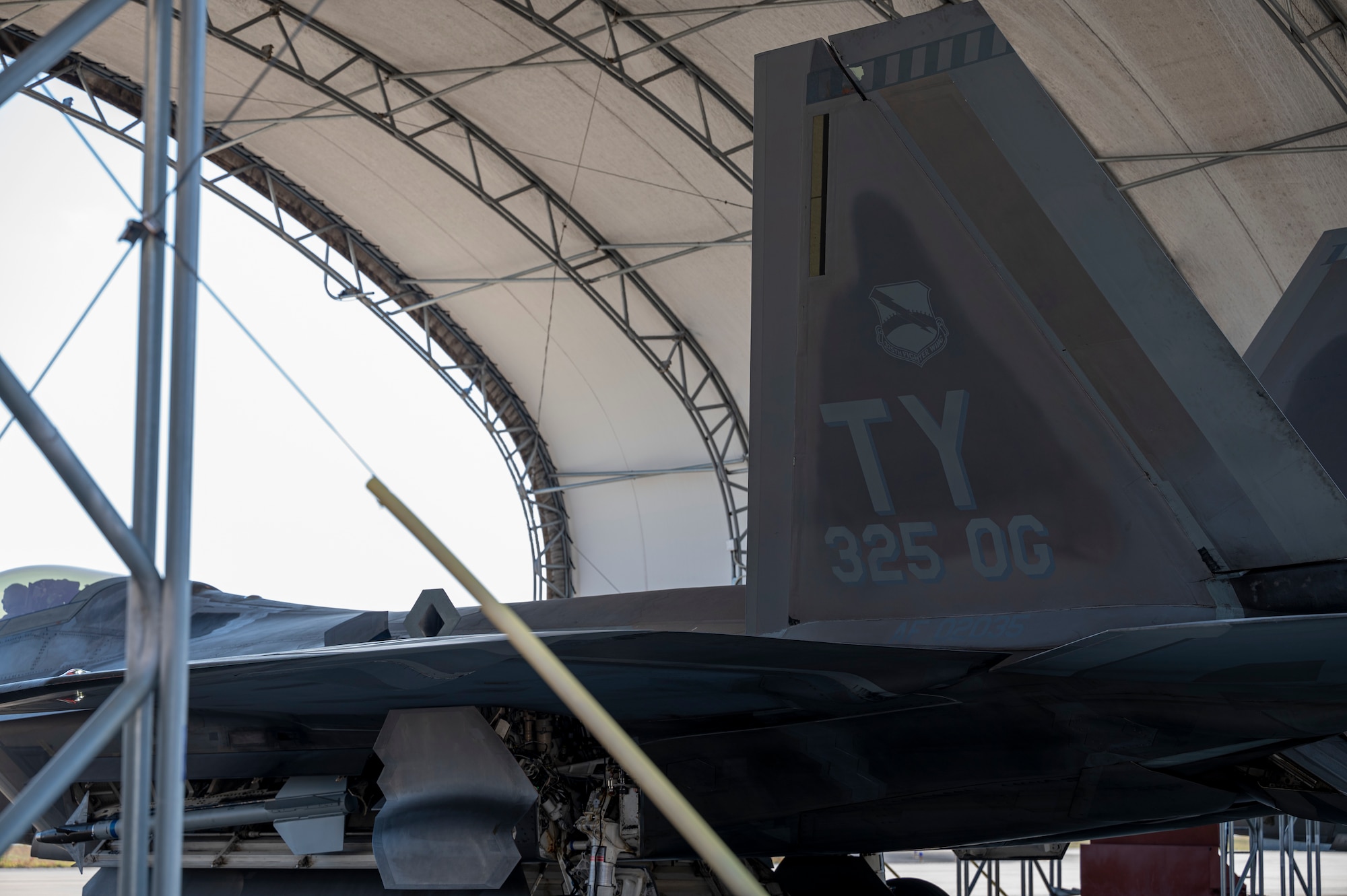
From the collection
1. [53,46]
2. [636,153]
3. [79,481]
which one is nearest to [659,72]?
[636,153]

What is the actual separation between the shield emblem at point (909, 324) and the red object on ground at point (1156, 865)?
25.1 ft

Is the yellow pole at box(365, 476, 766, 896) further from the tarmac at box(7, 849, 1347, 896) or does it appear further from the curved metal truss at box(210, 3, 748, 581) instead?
the curved metal truss at box(210, 3, 748, 581)

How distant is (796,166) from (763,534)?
4.29 feet

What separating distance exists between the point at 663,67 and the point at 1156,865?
10301 millimetres

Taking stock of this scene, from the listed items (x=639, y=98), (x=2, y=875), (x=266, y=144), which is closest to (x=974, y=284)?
(x=639, y=98)

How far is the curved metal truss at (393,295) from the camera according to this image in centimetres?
1480

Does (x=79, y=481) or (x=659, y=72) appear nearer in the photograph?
(x=79, y=481)

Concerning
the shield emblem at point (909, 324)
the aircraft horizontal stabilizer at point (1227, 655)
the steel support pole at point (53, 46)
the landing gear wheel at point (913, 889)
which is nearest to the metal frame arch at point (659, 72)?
the landing gear wheel at point (913, 889)

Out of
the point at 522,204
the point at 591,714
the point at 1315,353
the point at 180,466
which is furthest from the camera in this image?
the point at 522,204

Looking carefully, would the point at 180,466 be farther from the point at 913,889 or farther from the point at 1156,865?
the point at 1156,865

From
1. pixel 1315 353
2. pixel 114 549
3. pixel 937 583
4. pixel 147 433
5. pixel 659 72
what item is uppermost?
pixel 659 72

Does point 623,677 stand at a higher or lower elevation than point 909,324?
lower

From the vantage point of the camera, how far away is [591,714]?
175 centimetres

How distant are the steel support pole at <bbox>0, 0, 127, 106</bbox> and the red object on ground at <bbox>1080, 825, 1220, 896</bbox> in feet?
32.6
